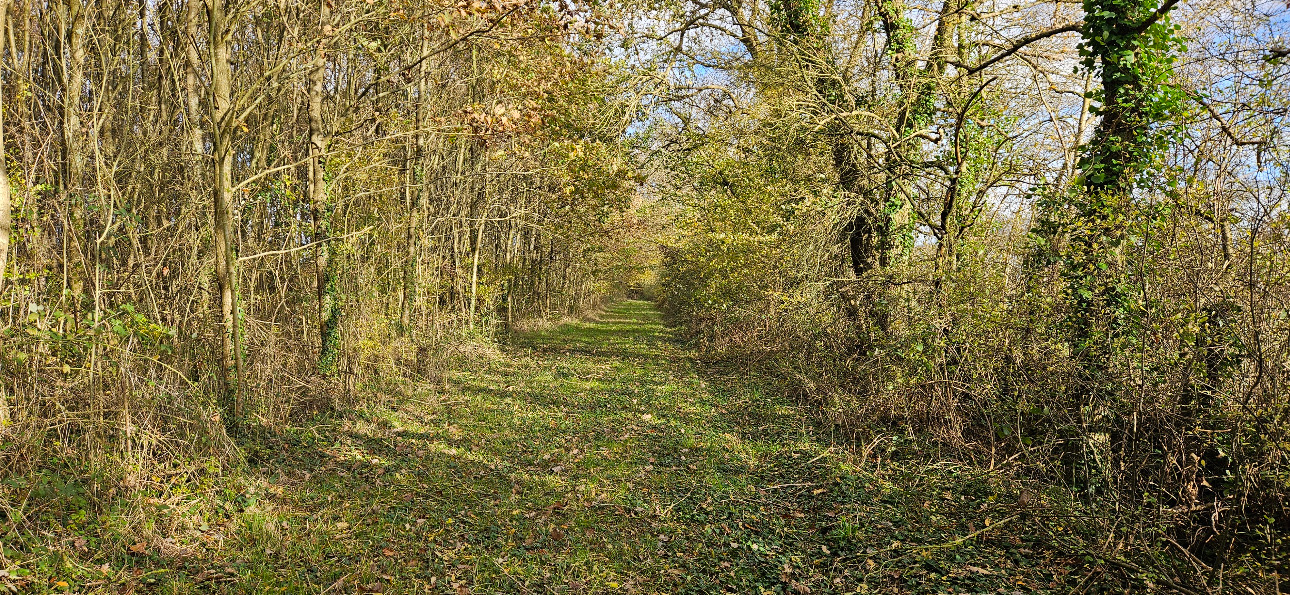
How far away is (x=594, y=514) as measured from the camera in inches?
260

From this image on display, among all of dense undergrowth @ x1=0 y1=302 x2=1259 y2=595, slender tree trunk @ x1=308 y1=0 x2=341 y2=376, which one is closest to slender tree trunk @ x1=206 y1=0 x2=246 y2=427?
dense undergrowth @ x1=0 y1=302 x2=1259 y2=595

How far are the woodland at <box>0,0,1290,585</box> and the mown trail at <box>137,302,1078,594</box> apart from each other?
0.05m

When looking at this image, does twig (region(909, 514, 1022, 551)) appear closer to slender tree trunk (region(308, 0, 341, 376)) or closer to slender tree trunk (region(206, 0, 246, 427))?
slender tree trunk (region(206, 0, 246, 427))

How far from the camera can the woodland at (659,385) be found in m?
4.70

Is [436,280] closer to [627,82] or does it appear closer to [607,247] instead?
[627,82]

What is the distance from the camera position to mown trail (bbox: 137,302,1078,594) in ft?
16.9

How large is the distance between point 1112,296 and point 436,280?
10.6 m

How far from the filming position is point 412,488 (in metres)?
6.95

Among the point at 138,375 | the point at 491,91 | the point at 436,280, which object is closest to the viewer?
the point at 138,375

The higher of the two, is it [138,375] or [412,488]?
[138,375]

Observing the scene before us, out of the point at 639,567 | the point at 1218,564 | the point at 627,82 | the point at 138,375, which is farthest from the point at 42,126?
the point at 1218,564

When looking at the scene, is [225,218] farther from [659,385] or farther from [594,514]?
[659,385]

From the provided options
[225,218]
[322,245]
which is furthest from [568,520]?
[322,245]

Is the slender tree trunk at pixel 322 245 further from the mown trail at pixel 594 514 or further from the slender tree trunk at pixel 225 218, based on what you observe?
the slender tree trunk at pixel 225 218
